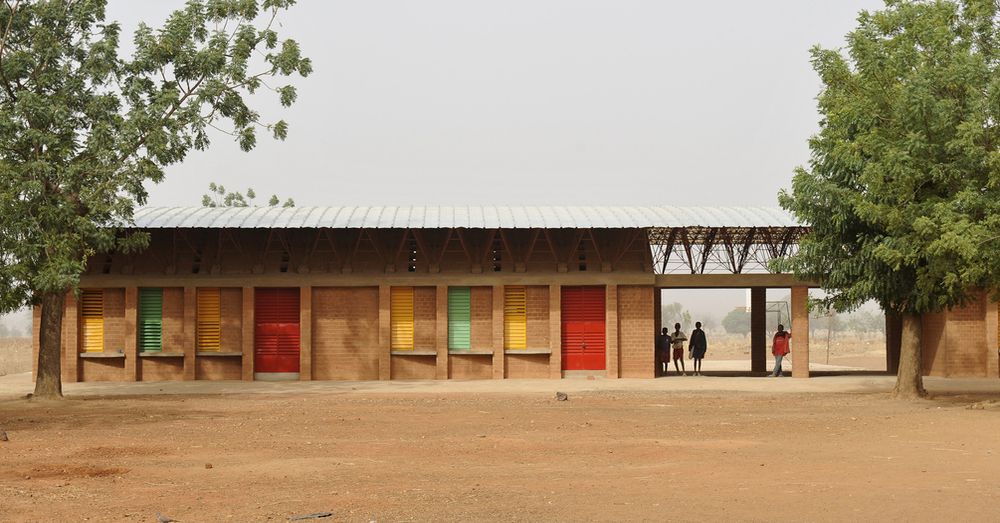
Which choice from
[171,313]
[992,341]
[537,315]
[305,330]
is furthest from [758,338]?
[171,313]

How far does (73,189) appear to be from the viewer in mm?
24969

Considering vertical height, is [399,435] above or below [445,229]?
below

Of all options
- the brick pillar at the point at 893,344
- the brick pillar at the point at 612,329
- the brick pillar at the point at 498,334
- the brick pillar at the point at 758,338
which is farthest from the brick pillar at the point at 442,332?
the brick pillar at the point at 893,344

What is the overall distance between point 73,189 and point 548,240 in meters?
14.0

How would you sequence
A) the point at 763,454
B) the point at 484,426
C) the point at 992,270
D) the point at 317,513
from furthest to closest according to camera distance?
the point at 992,270, the point at 484,426, the point at 763,454, the point at 317,513

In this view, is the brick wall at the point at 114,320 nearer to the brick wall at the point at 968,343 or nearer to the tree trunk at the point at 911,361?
the tree trunk at the point at 911,361

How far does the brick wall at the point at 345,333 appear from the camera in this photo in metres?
32.9

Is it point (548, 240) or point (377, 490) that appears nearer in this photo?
point (377, 490)

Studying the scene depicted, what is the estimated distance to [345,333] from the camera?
3294 centimetres

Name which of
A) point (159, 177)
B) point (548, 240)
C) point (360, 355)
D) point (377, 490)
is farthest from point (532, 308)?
point (377, 490)

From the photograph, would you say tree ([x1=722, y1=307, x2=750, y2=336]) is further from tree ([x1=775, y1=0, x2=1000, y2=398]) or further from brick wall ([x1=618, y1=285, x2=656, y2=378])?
tree ([x1=775, y1=0, x2=1000, y2=398])

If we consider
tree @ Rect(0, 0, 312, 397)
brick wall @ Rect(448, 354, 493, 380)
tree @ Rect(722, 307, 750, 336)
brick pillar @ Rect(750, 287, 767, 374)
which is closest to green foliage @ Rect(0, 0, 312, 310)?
tree @ Rect(0, 0, 312, 397)

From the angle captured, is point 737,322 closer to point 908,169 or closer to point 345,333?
point 345,333

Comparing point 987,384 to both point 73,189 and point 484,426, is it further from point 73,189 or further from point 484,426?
point 73,189
